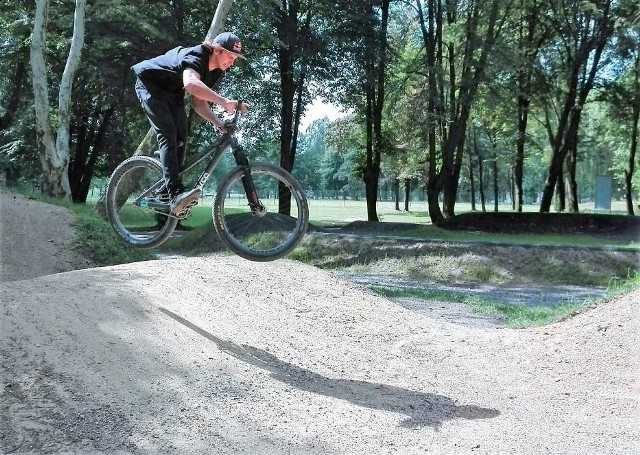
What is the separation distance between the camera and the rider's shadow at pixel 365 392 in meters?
6.02

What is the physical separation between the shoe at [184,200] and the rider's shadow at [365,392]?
1.28m

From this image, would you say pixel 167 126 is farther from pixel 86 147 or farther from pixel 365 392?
pixel 86 147

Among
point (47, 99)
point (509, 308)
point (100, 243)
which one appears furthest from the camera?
point (47, 99)

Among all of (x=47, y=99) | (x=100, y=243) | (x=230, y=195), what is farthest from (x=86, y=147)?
(x=230, y=195)

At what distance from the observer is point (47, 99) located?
16.8 metres

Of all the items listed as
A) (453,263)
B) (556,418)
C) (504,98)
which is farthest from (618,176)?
(556,418)

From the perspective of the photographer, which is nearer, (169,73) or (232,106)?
(232,106)

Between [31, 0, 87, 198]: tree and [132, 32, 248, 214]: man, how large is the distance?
36.0ft

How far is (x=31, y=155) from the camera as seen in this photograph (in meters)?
29.2

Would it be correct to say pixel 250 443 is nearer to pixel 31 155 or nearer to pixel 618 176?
pixel 31 155

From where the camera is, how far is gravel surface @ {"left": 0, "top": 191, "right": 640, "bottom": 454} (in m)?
5.02

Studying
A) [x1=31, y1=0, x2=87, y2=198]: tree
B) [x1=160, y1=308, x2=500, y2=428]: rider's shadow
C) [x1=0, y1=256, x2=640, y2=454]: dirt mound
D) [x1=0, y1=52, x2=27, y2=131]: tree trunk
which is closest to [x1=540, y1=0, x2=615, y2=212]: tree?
[x1=31, y1=0, x2=87, y2=198]: tree

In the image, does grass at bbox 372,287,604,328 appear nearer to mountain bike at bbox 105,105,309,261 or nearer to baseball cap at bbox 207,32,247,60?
mountain bike at bbox 105,105,309,261

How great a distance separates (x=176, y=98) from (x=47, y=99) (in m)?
11.6
